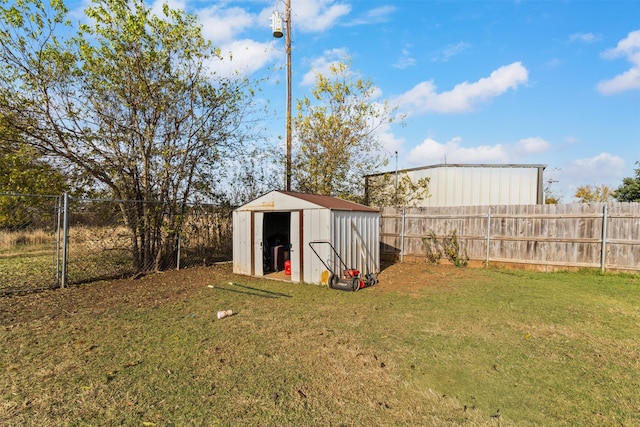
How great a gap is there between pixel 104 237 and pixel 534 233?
11.0 meters

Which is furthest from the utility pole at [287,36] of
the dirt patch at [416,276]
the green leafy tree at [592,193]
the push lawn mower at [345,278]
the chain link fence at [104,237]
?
the green leafy tree at [592,193]

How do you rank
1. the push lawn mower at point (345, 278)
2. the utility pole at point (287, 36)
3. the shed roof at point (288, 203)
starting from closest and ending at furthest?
the push lawn mower at point (345, 278), the shed roof at point (288, 203), the utility pole at point (287, 36)

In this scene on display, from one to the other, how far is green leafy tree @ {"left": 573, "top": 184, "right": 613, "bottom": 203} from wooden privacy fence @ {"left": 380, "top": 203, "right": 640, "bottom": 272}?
21296 mm

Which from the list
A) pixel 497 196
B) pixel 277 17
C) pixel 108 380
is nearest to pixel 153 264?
pixel 108 380

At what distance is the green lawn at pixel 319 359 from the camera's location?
8.79 ft

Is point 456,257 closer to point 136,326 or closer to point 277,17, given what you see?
point 136,326

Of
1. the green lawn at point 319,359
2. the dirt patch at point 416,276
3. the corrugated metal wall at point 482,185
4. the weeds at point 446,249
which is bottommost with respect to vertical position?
the dirt patch at point 416,276

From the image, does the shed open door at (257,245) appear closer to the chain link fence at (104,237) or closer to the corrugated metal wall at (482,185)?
the chain link fence at (104,237)

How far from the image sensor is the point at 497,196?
12.9 m

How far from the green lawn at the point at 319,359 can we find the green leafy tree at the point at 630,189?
54.1 feet

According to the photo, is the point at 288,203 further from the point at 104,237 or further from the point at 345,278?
the point at 104,237

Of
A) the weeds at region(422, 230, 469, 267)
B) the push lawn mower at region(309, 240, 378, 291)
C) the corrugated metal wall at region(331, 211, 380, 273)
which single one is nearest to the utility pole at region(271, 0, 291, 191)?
the corrugated metal wall at region(331, 211, 380, 273)

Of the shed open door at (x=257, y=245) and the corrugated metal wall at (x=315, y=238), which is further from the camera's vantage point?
the shed open door at (x=257, y=245)

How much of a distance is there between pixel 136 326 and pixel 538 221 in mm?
9723
